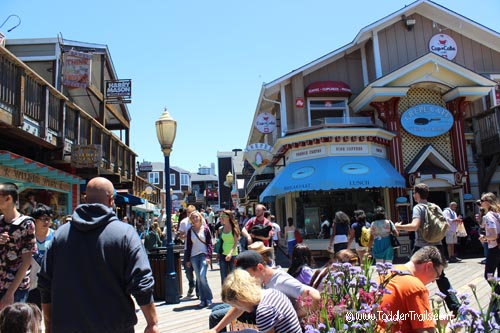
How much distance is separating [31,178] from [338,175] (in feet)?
30.7

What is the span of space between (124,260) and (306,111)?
15.1 m

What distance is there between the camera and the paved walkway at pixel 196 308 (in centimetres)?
602

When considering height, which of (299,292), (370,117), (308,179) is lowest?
(299,292)

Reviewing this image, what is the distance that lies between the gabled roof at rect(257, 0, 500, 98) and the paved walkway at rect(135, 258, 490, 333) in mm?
9508

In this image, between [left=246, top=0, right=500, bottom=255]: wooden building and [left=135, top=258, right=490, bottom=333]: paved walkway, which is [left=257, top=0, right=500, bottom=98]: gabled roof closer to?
[left=246, top=0, right=500, bottom=255]: wooden building

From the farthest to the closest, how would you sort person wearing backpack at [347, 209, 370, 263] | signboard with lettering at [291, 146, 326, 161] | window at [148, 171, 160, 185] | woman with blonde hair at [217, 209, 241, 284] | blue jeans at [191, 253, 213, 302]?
1. window at [148, 171, 160, 185]
2. signboard with lettering at [291, 146, 326, 161]
3. person wearing backpack at [347, 209, 370, 263]
4. woman with blonde hair at [217, 209, 241, 284]
5. blue jeans at [191, 253, 213, 302]

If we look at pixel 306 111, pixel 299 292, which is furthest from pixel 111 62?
pixel 299 292

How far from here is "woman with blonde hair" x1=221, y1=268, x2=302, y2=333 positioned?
116 inches

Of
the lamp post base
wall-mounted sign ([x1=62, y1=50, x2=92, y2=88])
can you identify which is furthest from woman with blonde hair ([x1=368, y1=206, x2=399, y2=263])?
wall-mounted sign ([x1=62, y1=50, x2=92, y2=88])

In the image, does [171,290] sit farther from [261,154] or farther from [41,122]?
[261,154]

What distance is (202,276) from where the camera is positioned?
24.5ft

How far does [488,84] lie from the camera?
1634 cm

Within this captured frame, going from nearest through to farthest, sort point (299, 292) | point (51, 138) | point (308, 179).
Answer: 1. point (299, 292)
2. point (51, 138)
3. point (308, 179)

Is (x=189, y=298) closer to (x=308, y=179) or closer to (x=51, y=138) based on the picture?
(x=51, y=138)
